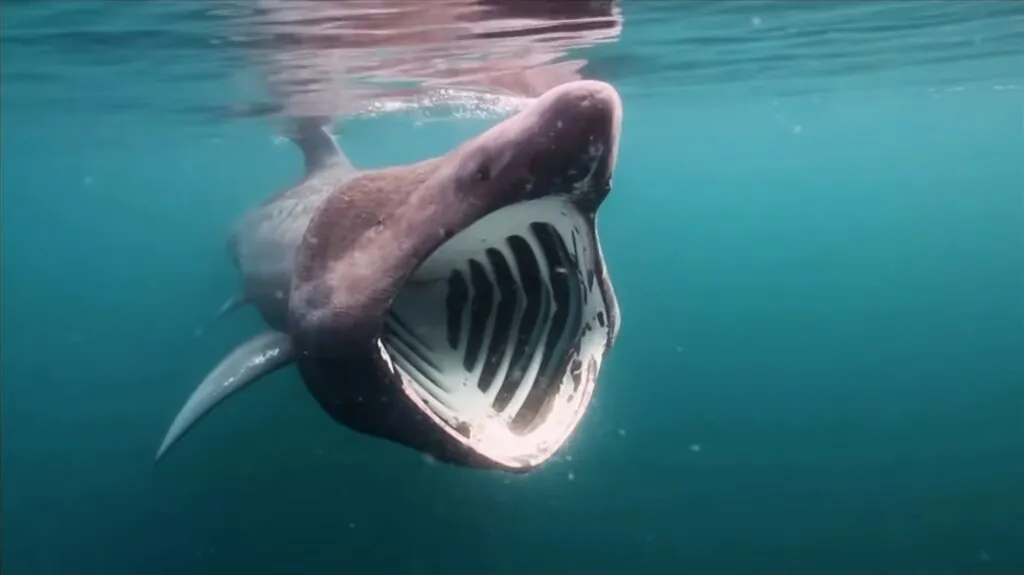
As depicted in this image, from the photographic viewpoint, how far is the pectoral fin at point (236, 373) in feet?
16.2

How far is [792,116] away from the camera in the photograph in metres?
28.1

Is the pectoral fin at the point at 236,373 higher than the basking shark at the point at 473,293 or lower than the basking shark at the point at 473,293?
lower

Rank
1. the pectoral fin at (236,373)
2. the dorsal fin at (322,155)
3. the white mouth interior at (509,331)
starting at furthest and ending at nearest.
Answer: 1. the dorsal fin at (322,155)
2. the pectoral fin at (236,373)
3. the white mouth interior at (509,331)

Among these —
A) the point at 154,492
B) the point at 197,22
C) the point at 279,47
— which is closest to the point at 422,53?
the point at 279,47

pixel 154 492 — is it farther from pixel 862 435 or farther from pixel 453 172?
pixel 862 435

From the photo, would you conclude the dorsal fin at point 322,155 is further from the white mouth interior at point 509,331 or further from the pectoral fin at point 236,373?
the white mouth interior at point 509,331

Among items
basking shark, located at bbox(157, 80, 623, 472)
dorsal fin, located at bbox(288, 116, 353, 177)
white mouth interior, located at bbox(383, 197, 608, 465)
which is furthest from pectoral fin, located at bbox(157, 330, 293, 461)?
dorsal fin, located at bbox(288, 116, 353, 177)

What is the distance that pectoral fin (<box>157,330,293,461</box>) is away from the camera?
16.2ft

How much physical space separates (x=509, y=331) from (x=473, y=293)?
367 mm

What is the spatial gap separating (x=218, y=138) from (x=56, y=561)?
10.4 metres

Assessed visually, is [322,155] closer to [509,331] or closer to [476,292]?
[476,292]

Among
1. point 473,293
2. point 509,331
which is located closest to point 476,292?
point 473,293

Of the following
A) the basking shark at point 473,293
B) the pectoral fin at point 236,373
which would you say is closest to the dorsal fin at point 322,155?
the pectoral fin at point 236,373

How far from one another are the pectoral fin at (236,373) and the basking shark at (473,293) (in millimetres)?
47
